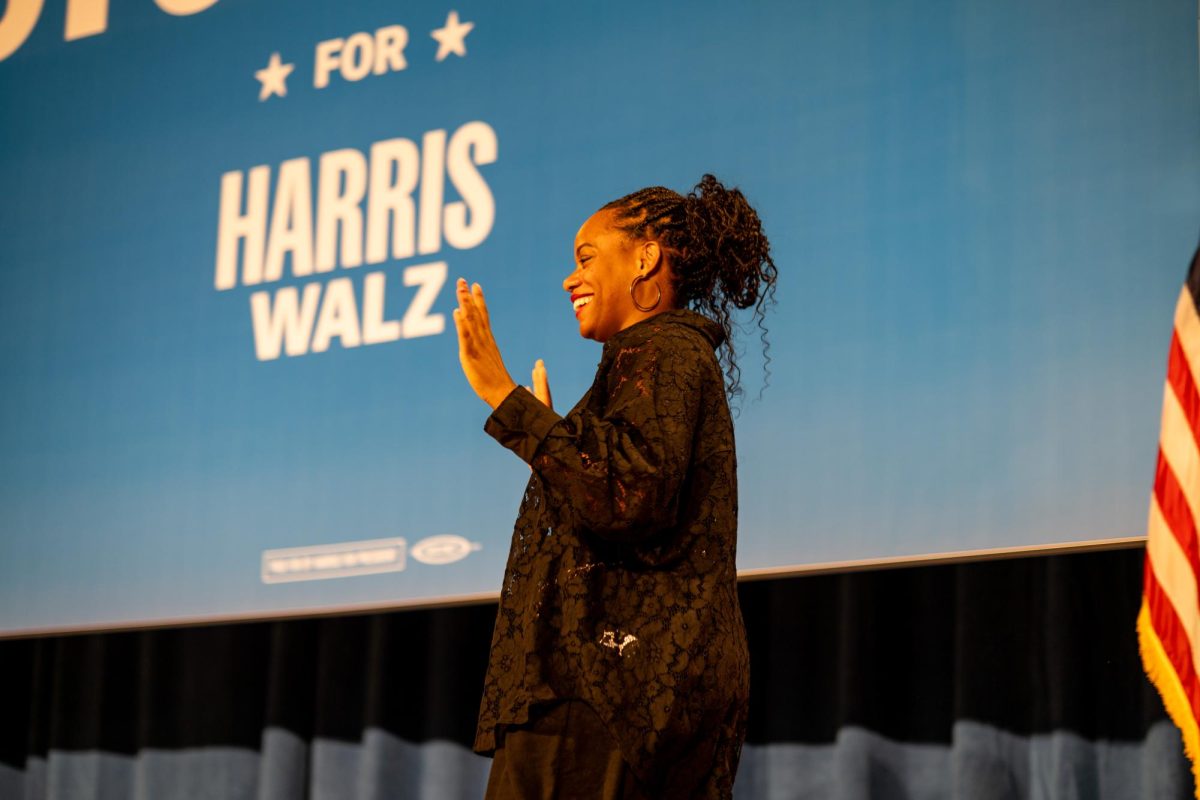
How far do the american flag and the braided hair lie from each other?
29.3 inches

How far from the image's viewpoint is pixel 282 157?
3293 millimetres

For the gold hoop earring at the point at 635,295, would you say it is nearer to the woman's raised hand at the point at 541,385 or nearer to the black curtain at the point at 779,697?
the woman's raised hand at the point at 541,385

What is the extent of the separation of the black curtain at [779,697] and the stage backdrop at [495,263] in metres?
0.38

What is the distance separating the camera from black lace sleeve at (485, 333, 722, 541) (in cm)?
145

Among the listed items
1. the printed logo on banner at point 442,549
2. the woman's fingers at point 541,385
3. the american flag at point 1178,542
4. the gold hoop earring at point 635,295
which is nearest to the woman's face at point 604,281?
the gold hoop earring at point 635,295

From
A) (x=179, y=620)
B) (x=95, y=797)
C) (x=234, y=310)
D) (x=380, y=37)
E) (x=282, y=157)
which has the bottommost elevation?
(x=95, y=797)

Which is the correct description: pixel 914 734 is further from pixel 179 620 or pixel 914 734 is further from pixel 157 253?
pixel 157 253

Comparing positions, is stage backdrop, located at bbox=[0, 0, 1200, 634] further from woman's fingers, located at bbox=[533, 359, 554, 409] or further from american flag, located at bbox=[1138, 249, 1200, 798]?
woman's fingers, located at bbox=[533, 359, 554, 409]

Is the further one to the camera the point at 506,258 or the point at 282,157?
the point at 282,157

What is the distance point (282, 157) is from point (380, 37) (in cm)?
32

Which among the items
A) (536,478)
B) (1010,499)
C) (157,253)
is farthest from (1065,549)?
(157,253)

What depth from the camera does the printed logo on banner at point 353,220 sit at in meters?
3.03

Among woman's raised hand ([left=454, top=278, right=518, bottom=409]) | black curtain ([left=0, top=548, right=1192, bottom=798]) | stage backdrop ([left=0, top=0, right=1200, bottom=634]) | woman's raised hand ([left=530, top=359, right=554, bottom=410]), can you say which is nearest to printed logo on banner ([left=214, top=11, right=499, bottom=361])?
stage backdrop ([left=0, top=0, right=1200, bottom=634])

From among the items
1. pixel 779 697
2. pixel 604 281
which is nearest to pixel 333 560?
pixel 779 697
